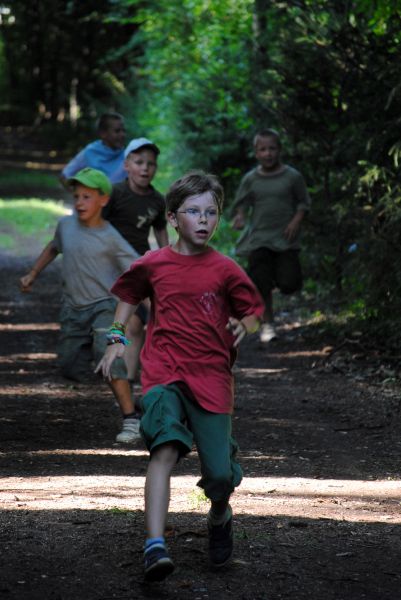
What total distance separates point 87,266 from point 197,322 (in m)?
3.63

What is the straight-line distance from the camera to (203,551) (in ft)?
17.6

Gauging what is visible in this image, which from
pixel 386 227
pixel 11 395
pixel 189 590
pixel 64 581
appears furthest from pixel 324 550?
pixel 386 227

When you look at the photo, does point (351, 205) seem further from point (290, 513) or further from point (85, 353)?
point (290, 513)

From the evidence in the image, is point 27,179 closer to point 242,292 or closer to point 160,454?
point 242,292

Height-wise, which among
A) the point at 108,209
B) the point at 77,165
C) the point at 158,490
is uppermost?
→ the point at 77,165

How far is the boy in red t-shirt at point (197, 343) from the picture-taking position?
16.3ft

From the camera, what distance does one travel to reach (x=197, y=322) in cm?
511

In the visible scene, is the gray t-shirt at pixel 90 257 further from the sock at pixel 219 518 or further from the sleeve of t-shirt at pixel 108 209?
the sock at pixel 219 518

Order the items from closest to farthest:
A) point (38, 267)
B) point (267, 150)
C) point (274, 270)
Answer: point (38, 267), point (267, 150), point (274, 270)

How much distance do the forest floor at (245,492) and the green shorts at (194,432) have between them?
→ 0.42 m

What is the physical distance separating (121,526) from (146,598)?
1.03 meters

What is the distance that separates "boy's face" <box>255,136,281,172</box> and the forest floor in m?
2.14

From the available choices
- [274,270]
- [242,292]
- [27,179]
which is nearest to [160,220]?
[274,270]

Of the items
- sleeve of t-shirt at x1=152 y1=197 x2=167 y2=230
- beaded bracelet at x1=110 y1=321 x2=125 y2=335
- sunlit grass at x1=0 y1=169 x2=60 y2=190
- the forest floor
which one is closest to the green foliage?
the forest floor
